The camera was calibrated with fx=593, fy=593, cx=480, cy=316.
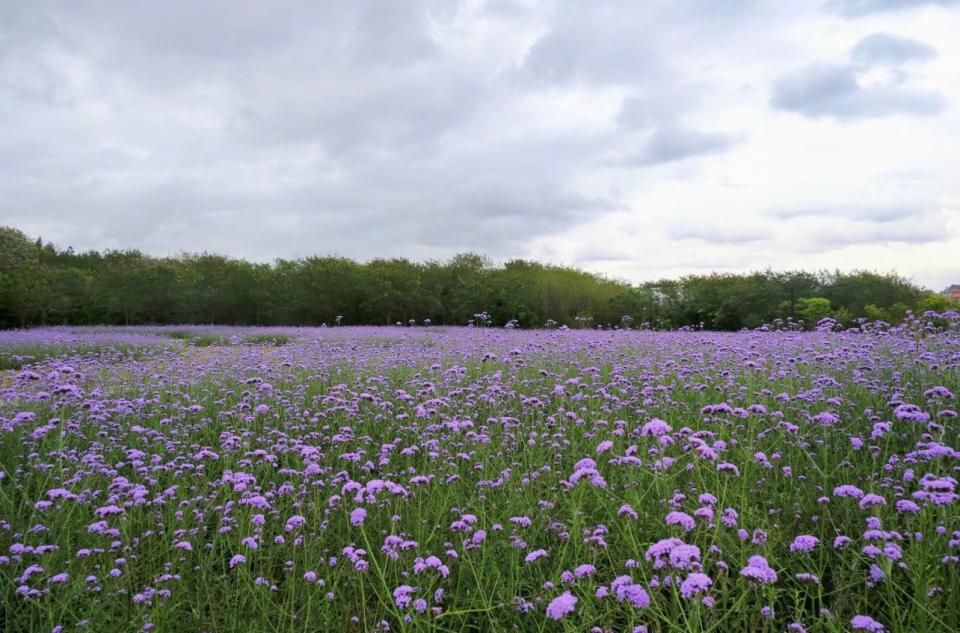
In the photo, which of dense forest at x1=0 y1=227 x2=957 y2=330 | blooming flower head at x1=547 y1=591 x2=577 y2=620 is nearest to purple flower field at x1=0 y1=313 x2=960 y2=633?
blooming flower head at x1=547 y1=591 x2=577 y2=620

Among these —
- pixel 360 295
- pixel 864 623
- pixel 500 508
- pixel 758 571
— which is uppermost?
pixel 360 295

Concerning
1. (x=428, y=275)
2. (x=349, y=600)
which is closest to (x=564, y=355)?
(x=349, y=600)

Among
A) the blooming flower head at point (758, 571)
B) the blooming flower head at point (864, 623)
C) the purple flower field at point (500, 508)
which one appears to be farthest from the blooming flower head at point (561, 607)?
the blooming flower head at point (864, 623)


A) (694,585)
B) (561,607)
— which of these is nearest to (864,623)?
(694,585)

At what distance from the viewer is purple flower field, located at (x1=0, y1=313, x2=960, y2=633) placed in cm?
284

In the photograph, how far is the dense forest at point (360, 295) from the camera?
2633 cm

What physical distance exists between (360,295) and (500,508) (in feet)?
86.3

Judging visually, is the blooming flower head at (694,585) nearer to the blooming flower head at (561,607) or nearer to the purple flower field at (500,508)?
the purple flower field at (500,508)

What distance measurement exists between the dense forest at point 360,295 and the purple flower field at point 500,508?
1947cm

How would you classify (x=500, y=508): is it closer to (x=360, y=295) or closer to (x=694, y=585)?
(x=694, y=585)

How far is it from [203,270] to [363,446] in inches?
1181

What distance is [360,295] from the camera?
2953 centimetres

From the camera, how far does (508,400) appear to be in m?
6.64

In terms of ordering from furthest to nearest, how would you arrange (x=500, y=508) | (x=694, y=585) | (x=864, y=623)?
(x=500, y=508) → (x=864, y=623) → (x=694, y=585)
